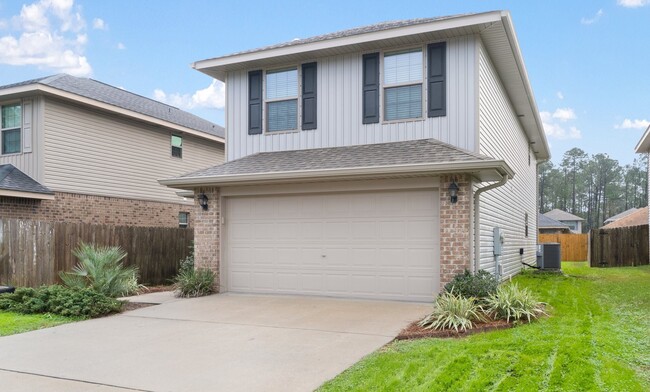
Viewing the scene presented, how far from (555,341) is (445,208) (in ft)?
12.3

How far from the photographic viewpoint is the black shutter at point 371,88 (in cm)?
1155

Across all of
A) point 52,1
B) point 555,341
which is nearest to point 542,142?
point 555,341

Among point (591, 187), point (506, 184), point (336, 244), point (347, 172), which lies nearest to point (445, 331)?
point (347, 172)

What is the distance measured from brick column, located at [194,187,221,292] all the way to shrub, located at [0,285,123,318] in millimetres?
2473

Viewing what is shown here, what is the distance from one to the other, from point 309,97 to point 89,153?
26.2 feet

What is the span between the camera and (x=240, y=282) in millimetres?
11922

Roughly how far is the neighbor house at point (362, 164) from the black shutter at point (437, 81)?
0.02 metres

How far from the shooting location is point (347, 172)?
998cm

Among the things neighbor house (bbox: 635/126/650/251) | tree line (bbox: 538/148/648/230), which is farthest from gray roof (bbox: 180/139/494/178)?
tree line (bbox: 538/148/648/230)

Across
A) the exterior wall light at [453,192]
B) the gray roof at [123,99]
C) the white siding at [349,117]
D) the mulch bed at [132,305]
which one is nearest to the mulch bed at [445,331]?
the exterior wall light at [453,192]

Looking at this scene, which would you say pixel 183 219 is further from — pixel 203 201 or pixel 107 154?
pixel 203 201

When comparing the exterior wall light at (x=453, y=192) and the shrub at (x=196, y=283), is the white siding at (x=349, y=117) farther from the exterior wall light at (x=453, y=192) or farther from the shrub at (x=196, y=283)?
the shrub at (x=196, y=283)

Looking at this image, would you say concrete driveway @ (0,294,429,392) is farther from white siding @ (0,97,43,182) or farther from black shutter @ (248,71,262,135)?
white siding @ (0,97,43,182)

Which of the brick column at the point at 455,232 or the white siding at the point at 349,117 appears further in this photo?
the white siding at the point at 349,117
